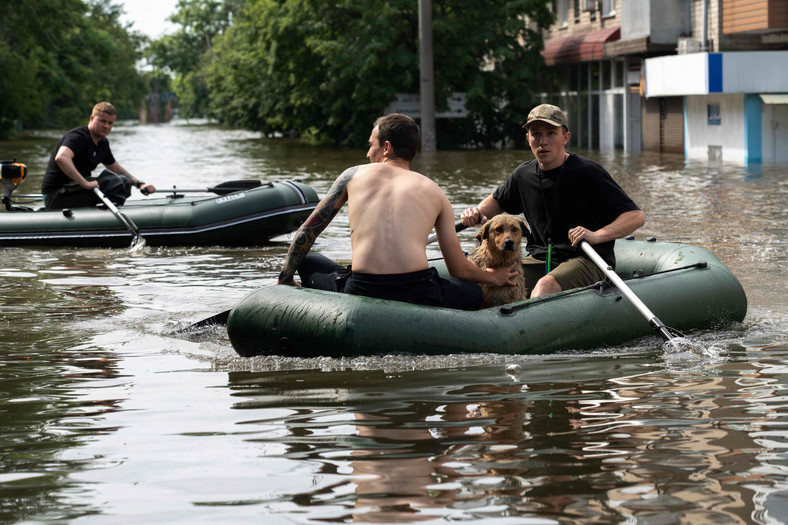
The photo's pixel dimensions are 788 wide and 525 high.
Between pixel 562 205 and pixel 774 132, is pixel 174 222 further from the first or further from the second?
pixel 774 132

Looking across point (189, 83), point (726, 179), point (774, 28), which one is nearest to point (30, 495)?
point (726, 179)

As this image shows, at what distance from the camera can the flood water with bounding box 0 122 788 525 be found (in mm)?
Result: 4312

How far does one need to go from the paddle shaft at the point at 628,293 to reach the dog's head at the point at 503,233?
0.45 m

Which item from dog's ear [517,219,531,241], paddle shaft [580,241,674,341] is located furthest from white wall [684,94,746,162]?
paddle shaft [580,241,674,341]

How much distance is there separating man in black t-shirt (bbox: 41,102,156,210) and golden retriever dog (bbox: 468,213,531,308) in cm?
666

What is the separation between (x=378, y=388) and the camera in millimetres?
6332

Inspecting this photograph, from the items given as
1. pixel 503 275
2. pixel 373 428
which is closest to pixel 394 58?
pixel 503 275

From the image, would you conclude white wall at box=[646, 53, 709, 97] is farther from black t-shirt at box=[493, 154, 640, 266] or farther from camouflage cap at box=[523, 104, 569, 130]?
camouflage cap at box=[523, 104, 569, 130]

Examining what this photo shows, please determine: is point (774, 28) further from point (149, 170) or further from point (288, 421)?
point (288, 421)

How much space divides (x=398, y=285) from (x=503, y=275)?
0.86m

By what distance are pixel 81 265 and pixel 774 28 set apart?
1841 cm

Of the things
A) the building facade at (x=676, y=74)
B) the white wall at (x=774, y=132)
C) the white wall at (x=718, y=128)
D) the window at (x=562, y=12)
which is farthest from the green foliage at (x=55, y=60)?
the white wall at (x=774, y=132)

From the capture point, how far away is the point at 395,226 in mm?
6680

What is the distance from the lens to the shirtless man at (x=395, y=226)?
666cm
